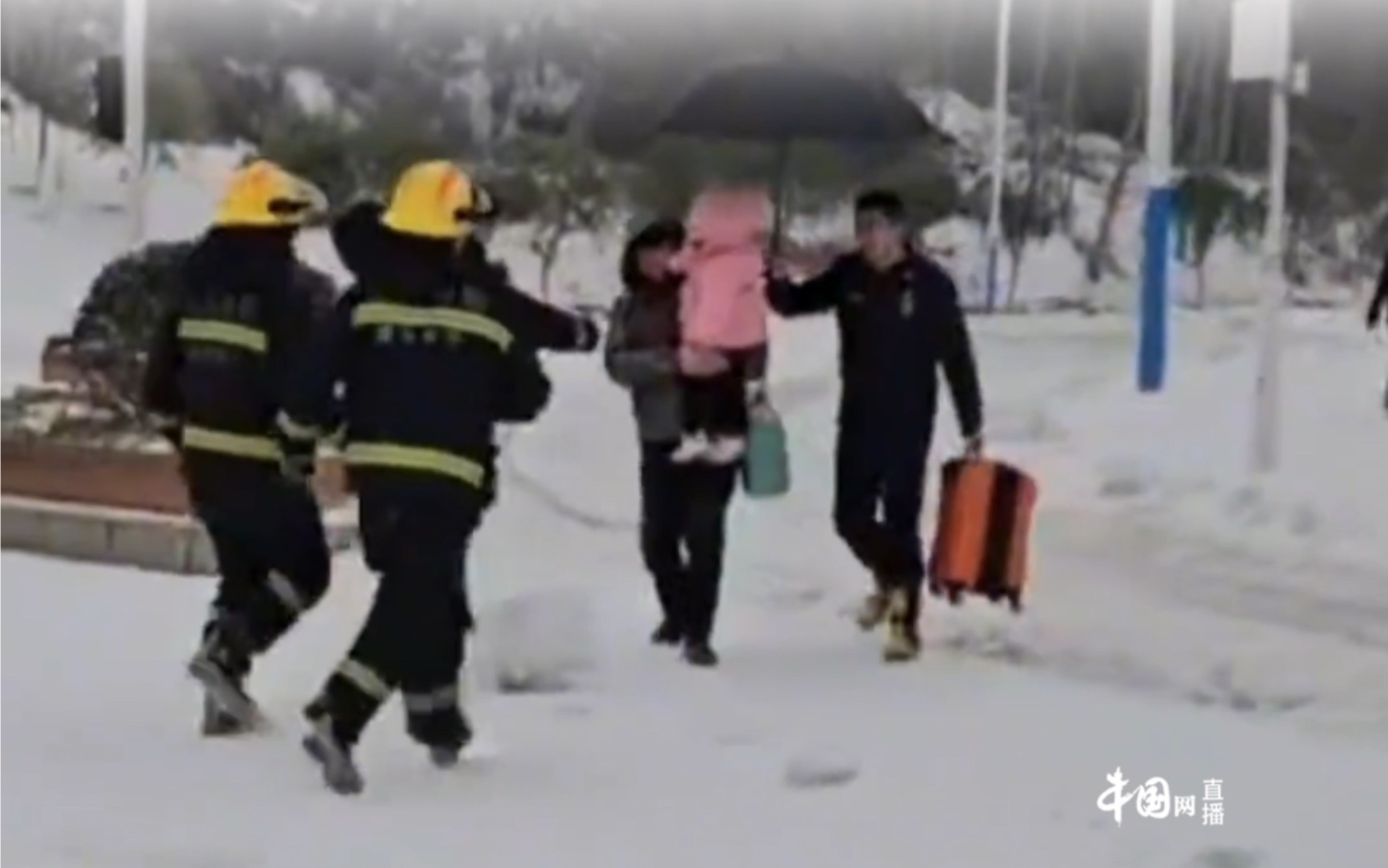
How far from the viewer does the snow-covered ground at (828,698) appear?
20.0ft

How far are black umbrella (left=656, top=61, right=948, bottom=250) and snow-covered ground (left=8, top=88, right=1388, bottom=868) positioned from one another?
5.28 feet

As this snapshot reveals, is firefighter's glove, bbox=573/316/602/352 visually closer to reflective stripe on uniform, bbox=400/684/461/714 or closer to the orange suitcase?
reflective stripe on uniform, bbox=400/684/461/714

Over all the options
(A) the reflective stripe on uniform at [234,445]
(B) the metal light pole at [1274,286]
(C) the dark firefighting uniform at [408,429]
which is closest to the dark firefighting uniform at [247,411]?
(A) the reflective stripe on uniform at [234,445]

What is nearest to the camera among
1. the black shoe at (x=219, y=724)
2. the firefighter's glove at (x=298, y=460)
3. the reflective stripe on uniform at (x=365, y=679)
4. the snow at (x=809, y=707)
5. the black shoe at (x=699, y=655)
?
the snow at (x=809, y=707)

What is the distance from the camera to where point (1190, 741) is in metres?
7.07

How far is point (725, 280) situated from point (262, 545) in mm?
1789

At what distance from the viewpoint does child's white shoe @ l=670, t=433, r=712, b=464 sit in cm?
819

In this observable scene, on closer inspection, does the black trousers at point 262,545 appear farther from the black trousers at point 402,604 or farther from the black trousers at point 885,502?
the black trousers at point 885,502

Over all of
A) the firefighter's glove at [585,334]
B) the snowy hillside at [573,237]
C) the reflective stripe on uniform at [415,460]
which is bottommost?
the snowy hillside at [573,237]

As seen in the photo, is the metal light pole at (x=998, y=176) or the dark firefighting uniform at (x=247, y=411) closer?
the dark firefighting uniform at (x=247, y=411)

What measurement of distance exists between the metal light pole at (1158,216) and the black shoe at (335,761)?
748 centimetres

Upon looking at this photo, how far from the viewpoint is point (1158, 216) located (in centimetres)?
1409

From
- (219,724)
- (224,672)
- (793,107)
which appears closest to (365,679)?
(224,672)

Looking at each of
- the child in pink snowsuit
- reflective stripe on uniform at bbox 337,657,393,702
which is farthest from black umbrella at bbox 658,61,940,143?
reflective stripe on uniform at bbox 337,657,393,702
